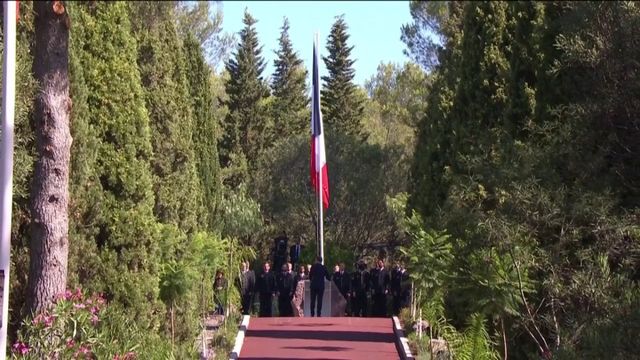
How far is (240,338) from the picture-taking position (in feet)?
65.2

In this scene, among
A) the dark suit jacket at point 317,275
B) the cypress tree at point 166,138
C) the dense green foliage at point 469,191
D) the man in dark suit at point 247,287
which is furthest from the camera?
the man in dark suit at point 247,287

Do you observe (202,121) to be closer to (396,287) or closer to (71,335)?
(396,287)

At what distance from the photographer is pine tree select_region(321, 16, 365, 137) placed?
5694 cm

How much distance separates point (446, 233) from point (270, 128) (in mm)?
38026

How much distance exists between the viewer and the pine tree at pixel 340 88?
187ft

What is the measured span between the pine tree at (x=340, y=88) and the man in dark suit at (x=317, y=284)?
101ft

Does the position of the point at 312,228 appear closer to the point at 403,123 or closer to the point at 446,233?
the point at 403,123

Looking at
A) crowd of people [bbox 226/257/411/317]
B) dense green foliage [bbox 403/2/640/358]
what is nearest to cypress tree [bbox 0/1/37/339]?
dense green foliage [bbox 403/2/640/358]

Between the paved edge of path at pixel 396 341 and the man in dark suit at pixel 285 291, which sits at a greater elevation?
the man in dark suit at pixel 285 291

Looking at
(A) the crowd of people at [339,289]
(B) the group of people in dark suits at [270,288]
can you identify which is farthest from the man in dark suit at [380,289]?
(B) the group of people in dark suits at [270,288]

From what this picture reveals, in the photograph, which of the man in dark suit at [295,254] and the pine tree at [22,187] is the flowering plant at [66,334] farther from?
the man in dark suit at [295,254]

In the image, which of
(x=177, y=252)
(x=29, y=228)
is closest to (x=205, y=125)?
(x=177, y=252)

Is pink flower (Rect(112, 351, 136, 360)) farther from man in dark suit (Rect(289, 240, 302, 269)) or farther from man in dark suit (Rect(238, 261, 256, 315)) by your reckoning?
man in dark suit (Rect(289, 240, 302, 269))

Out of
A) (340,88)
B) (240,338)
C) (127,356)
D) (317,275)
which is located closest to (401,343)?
(240,338)
